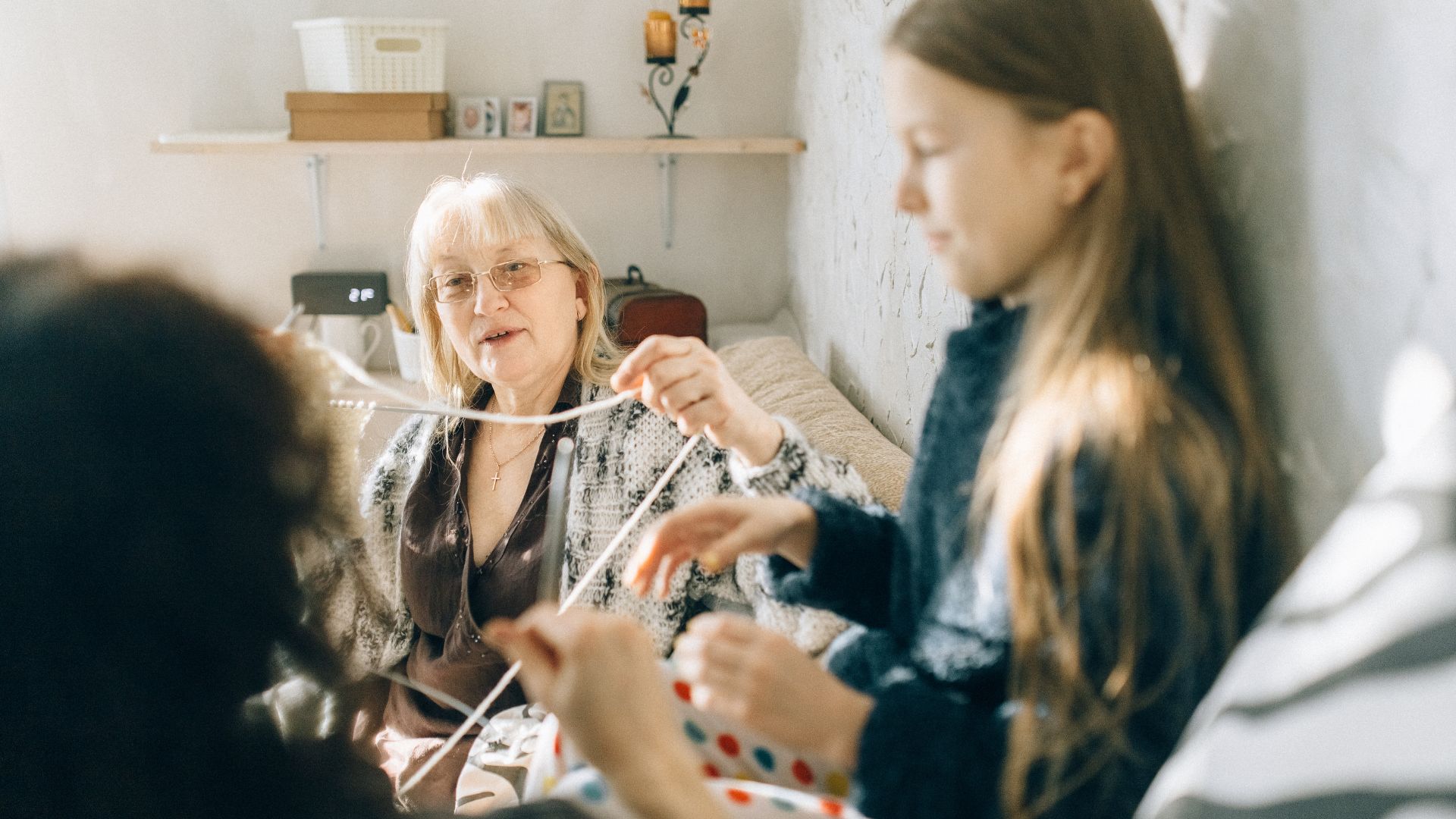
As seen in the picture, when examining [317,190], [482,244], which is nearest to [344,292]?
[317,190]

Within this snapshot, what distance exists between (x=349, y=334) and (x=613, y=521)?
1.76 meters

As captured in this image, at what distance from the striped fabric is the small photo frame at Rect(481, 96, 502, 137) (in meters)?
2.57

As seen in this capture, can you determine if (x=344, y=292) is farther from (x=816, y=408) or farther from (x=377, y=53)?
(x=816, y=408)

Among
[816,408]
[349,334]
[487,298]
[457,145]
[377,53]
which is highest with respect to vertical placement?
[377,53]

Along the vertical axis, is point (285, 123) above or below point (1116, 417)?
above

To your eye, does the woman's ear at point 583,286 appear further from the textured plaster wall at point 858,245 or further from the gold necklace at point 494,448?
the textured plaster wall at point 858,245

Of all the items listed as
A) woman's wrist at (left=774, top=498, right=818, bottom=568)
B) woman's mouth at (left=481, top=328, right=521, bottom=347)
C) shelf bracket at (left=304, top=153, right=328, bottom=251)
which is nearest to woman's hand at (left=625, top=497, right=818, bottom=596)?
woman's wrist at (left=774, top=498, right=818, bottom=568)

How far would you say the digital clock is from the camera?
114 inches

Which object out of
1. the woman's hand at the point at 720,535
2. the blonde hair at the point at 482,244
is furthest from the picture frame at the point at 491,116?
the woman's hand at the point at 720,535

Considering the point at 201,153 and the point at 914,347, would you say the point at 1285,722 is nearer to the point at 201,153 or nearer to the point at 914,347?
the point at 914,347

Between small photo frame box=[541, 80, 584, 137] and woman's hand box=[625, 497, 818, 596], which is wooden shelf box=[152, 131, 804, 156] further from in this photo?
woman's hand box=[625, 497, 818, 596]

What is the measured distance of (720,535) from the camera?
35.6 inches

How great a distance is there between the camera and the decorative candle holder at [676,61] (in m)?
2.72

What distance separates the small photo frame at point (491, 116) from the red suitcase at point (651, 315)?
1.85 ft
